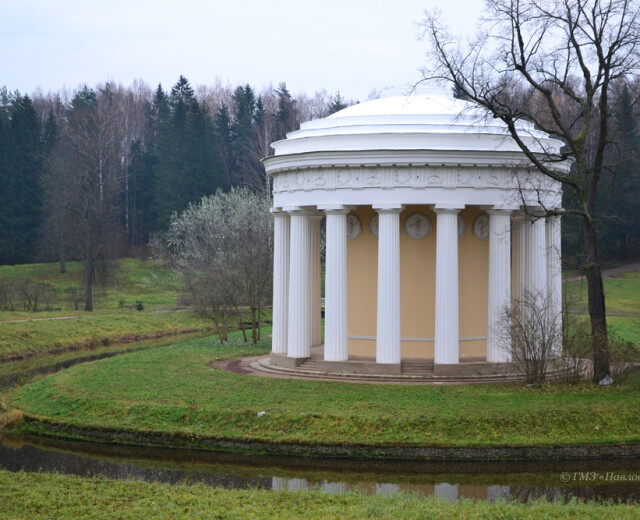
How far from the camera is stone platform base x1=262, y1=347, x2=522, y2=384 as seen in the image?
23000 millimetres

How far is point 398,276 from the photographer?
23.4 meters

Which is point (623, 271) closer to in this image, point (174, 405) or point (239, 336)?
point (239, 336)

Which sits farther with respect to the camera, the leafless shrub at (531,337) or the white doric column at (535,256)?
the white doric column at (535,256)

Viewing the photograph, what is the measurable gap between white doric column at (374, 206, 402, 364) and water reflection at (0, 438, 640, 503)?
6.84m

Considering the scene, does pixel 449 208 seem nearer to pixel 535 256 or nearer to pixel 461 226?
pixel 461 226

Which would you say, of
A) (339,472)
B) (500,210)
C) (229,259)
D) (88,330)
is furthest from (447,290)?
(88,330)

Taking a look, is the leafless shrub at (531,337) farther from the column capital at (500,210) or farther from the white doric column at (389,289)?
the white doric column at (389,289)

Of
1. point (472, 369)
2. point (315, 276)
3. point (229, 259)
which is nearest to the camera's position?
point (472, 369)

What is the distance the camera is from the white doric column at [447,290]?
2320 cm

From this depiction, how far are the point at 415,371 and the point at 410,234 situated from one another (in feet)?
14.2

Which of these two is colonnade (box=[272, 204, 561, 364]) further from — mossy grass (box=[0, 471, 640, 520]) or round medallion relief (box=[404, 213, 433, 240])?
mossy grass (box=[0, 471, 640, 520])

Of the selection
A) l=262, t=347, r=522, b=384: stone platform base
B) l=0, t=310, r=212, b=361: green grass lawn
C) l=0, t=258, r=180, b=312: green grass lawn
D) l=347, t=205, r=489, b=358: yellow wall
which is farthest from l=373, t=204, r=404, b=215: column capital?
l=0, t=258, r=180, b=312: green grass lawn

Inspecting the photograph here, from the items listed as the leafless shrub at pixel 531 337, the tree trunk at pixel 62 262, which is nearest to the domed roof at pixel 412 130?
the leafless shrub at pixel 531 337

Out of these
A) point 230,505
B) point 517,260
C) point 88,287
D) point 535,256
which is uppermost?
point 535,256
